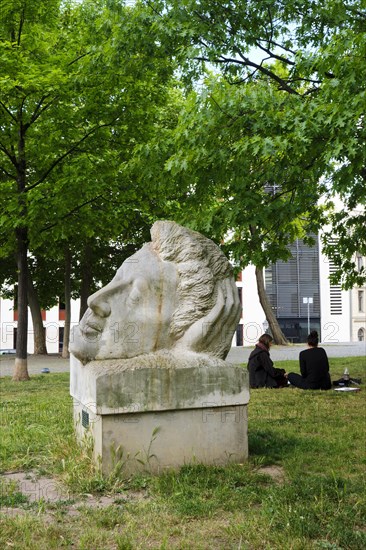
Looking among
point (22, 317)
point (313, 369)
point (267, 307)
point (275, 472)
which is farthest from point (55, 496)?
point (267, 307)

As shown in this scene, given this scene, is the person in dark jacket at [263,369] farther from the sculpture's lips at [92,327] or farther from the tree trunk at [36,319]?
the tree trunk at [36,319]

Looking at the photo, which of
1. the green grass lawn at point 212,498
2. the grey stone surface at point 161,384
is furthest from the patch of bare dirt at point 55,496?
the grey stone surface at point 161,384

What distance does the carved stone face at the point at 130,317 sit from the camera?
592cm

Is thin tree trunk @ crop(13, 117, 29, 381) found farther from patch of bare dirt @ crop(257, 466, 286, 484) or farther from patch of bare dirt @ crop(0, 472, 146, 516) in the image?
patch of bare dirt @ crop(257, 466, 286, 484)

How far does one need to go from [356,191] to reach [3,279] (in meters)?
22.4

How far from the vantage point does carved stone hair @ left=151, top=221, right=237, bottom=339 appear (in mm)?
6062

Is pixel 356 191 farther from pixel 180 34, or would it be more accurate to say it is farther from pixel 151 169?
pixel 180 34

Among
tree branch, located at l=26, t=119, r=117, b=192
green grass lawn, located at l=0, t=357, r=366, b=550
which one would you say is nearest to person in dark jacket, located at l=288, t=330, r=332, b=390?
green grass lawn, located at l=0, t=357, r=366, b=550

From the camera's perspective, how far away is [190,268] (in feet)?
20.3

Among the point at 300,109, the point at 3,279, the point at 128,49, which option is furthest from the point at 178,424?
the point at 3,279

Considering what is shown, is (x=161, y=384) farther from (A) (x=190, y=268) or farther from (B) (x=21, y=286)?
(B) (x=21, y=286)

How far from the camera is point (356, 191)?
11.0 metres

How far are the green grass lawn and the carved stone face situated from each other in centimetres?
100

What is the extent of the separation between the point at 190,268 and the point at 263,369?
632 cm
